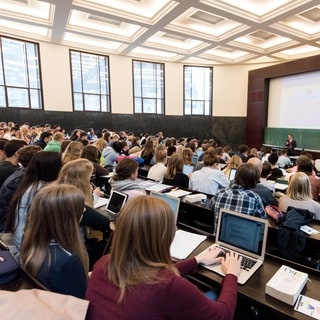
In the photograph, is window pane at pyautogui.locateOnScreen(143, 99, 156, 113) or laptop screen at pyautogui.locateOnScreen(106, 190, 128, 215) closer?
laptop screen at pyautogui.locateOnScreen(106, 190, 128, 215)

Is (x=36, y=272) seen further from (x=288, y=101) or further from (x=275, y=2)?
(x=288, y=101)

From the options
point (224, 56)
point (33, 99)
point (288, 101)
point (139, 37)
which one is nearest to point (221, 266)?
point (139, 37)

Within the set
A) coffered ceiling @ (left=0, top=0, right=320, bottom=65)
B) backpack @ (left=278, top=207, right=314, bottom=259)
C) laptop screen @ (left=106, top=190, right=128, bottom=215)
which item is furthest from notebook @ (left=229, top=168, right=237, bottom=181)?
coffered ceiling @ (left=0, top=0, right=320, bottom=65)

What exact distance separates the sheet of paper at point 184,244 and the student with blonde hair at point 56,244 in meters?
0.58

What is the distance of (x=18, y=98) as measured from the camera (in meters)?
9.52

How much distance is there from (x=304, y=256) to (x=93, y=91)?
34.6 ft

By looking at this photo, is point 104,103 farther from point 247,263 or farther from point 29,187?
point 247,263

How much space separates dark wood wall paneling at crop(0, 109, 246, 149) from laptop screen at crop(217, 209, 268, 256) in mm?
9723

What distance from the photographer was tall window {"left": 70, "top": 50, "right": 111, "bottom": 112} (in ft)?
35.2

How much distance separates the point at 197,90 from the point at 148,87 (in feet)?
8.81

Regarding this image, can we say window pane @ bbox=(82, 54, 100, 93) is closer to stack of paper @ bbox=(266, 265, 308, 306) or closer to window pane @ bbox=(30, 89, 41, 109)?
window pane @ bbox=(30, 89, 41, 109)

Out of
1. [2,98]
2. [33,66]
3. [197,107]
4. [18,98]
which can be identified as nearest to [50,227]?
[2,98]

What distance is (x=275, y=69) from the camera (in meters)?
11.3

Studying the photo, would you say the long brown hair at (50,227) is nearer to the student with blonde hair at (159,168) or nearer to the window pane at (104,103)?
the student with blonde hair at (159,168)
